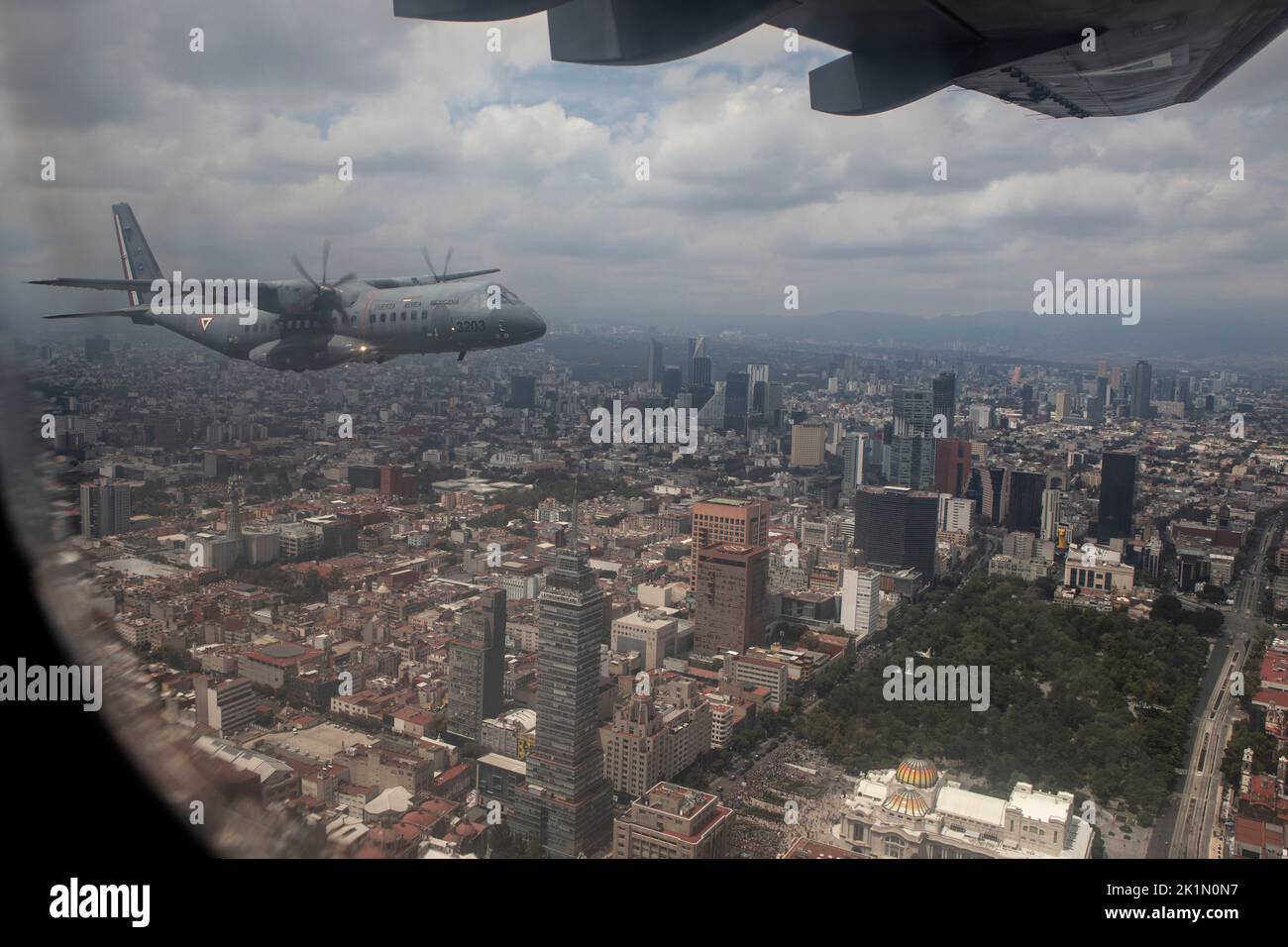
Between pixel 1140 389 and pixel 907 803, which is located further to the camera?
pixel 1140 389


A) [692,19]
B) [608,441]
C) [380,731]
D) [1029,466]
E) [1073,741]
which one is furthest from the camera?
[1029,466]

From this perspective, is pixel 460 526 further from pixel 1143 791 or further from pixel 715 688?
pixel 1143 791

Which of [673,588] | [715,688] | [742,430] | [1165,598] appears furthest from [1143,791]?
[742,430]

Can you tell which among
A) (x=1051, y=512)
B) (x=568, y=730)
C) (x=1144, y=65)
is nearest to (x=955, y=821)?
(x=568, y=730)

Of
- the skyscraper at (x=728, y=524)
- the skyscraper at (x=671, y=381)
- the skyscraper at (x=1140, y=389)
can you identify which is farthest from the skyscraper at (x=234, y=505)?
the skyscraper at (x=1140, y=389)

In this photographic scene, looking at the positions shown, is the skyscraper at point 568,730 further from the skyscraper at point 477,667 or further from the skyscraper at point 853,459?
the skyscraper at point 853,459

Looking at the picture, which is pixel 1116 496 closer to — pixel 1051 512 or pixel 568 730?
pixel 1051 512

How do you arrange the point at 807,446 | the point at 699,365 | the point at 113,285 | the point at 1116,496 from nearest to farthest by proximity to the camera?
the point at 113,285 < the point at 699,365 < the point at 1116,496 < the point at 807,446
